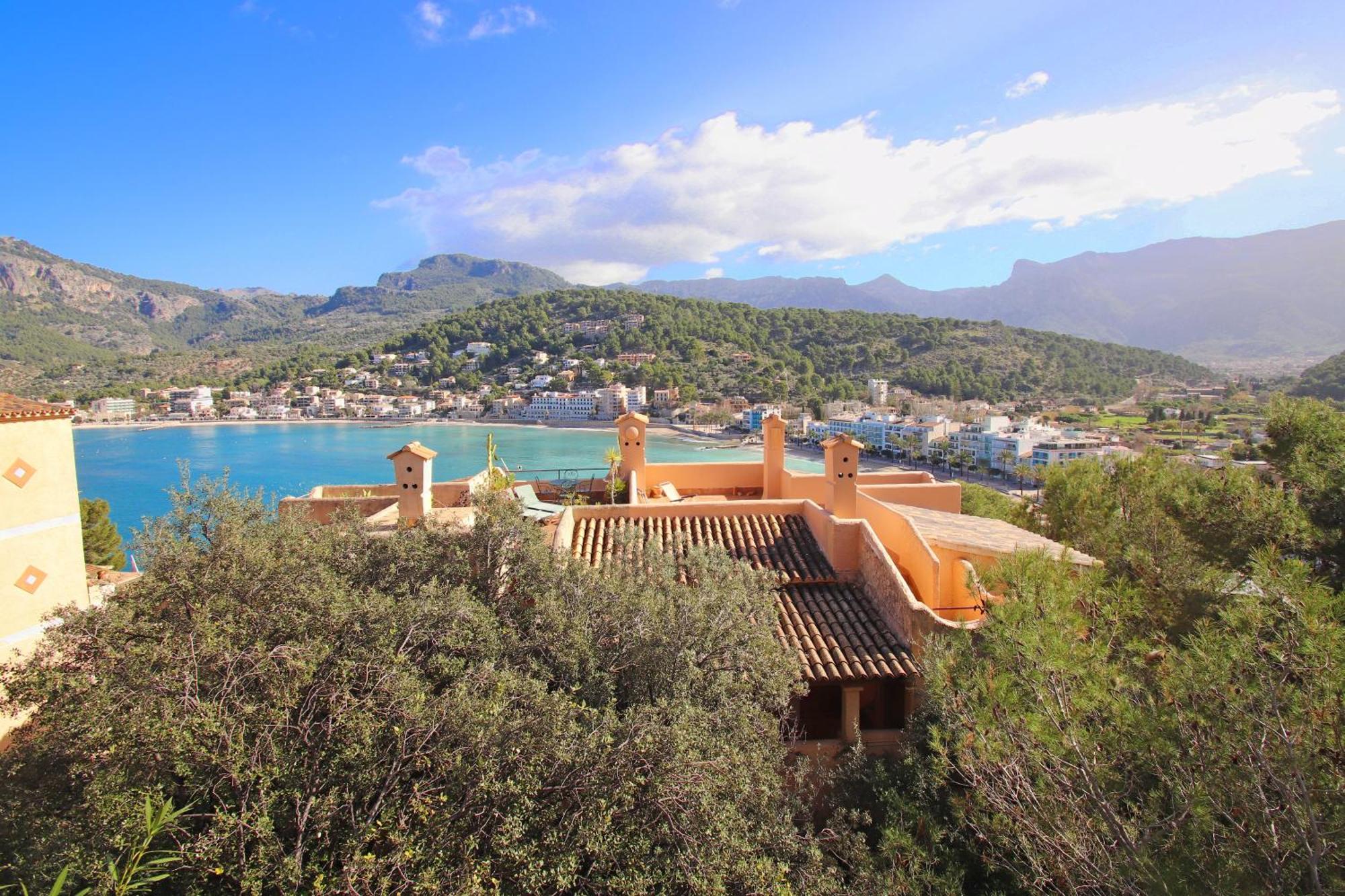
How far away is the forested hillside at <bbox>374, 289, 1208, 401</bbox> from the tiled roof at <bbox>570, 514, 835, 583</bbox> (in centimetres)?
8851

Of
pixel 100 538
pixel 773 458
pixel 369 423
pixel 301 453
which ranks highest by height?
pixel 773 458

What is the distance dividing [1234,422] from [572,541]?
81.7 metres

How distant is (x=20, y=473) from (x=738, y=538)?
23.0 feet

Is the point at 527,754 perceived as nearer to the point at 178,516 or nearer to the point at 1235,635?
the point at 178,516

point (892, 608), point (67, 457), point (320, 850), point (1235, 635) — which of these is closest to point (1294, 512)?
point (1235, 635)

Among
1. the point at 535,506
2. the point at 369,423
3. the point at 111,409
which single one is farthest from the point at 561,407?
the point at 535,506

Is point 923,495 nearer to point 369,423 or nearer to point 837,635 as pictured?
point 837,635

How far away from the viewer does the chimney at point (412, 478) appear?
312 inches

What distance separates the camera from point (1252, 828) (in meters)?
3.01

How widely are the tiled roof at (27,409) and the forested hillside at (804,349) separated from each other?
92.1 m

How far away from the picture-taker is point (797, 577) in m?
7.83

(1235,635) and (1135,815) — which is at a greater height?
(1235,635)

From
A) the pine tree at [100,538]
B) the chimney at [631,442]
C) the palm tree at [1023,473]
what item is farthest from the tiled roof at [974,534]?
the palm tree at [1023,473]

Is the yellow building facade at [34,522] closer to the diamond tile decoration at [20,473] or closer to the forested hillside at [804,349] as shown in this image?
the diamond tile decoration at [20,473]
